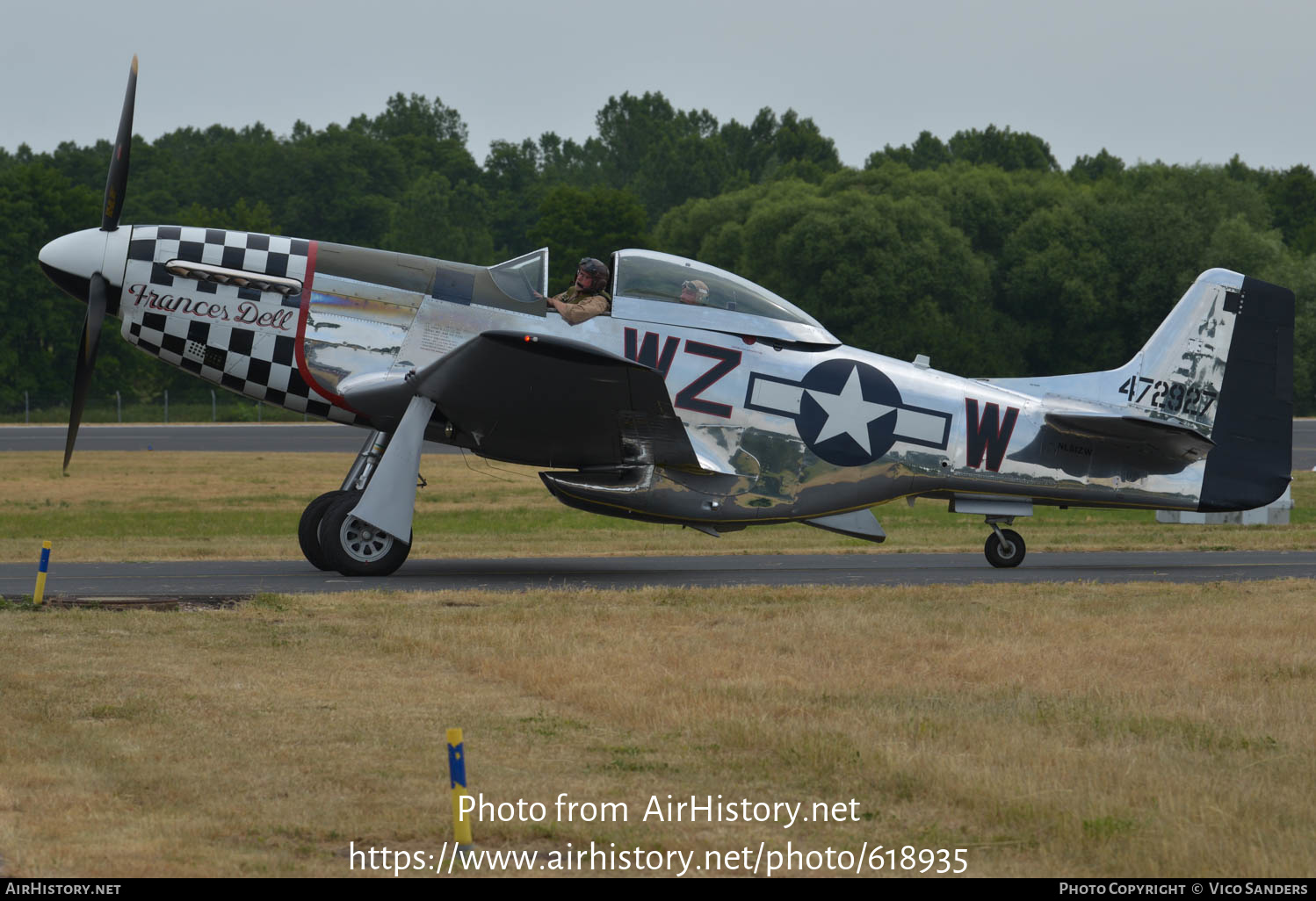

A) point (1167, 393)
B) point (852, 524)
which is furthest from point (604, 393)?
point (1167, 393)

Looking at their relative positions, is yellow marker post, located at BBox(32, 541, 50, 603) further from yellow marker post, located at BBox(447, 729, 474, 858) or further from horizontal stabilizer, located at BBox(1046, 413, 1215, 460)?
horizontal stabilizer, located at BBox(1046, 413, 1215, 460)

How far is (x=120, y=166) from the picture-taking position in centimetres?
1360

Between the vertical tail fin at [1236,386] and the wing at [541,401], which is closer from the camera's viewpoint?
the wing at [541,401]

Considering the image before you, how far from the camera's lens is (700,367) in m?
13.8

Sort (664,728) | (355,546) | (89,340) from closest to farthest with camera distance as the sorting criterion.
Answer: (664,728), (89,340), (355,546)

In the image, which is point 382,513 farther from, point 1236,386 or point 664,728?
point 1236,386

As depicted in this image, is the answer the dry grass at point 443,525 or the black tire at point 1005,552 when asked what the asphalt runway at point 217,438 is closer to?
the dry grass at point 443,525

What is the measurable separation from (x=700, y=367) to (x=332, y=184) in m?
79.1

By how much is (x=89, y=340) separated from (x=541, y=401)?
4.36 meters

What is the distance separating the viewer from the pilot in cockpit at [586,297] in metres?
13.5

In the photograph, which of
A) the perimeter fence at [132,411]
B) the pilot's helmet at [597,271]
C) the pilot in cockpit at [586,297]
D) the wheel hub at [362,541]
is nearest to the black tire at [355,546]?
the wheel hub at [362,541]

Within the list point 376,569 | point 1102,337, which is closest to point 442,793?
point 376,569

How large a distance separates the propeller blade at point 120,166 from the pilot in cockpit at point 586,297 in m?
4.06

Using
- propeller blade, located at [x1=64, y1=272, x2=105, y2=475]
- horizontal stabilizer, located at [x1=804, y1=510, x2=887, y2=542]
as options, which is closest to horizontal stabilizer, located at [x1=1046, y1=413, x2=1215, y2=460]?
horizontal stabilizer, located at [x1=804, y1=510, x2=887, y2=542]
